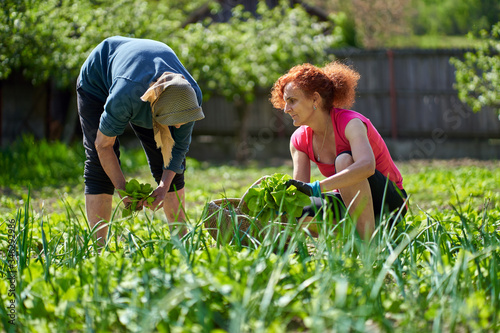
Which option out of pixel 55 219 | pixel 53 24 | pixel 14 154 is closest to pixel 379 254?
pixel 55 219

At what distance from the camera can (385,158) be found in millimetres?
3090

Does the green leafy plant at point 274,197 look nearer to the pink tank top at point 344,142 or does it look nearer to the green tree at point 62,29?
the pink tank top at point 344,142

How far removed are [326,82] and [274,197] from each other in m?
0.75

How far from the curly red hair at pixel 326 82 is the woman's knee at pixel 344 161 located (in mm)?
332

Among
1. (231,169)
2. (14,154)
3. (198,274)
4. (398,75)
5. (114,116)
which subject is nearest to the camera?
(198,274)

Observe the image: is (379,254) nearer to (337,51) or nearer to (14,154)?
(14,154)

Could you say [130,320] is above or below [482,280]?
above

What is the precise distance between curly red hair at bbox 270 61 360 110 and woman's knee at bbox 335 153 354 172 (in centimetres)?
33

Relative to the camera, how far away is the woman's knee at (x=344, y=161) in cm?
282

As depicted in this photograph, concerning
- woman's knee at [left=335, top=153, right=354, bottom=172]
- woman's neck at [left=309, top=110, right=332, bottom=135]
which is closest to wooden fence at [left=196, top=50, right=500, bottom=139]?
woman's neck at [left=309, top=110, right=332, bottom=135]

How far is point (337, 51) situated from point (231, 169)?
3.91 m

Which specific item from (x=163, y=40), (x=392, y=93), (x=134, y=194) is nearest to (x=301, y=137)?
(x=134, y=194)

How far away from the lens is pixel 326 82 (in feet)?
9.72

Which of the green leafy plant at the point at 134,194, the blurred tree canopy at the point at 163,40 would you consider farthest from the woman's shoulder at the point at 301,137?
the blurred tree canopy at the point at 163,40
